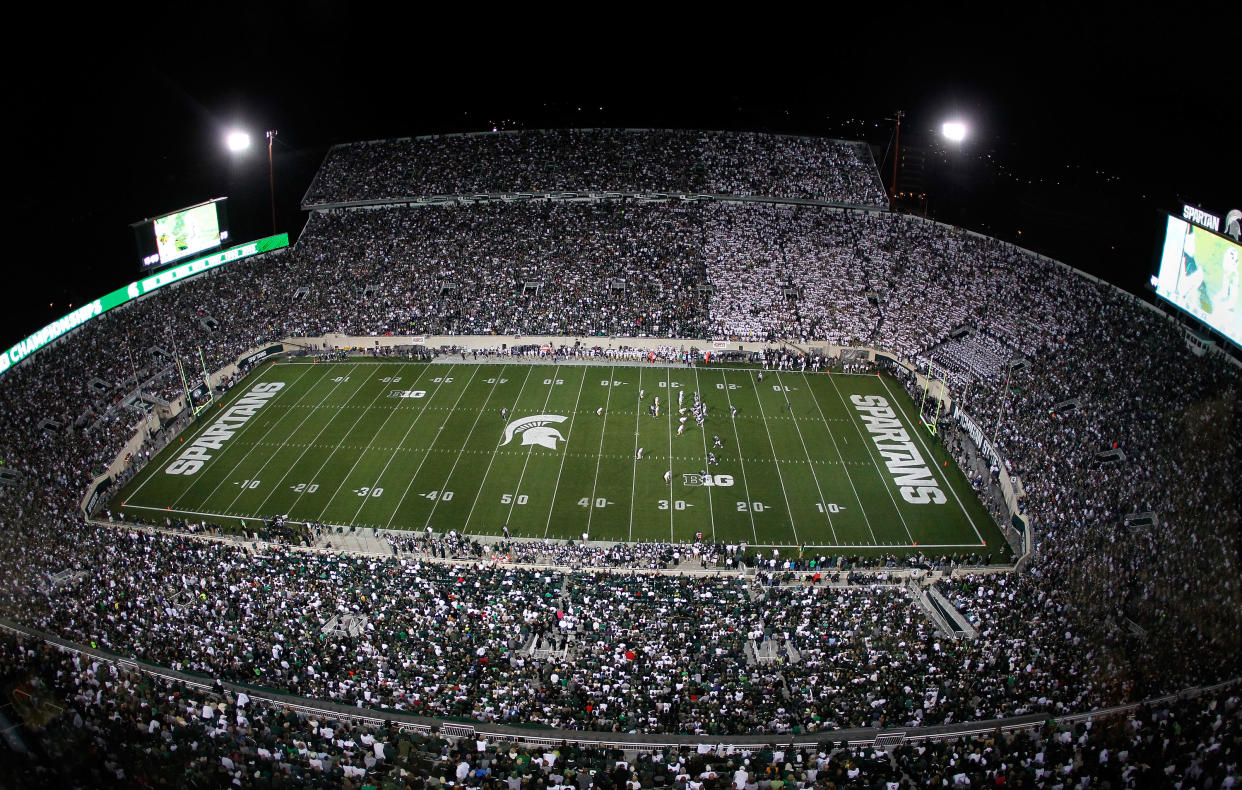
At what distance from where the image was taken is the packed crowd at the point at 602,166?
51812mm

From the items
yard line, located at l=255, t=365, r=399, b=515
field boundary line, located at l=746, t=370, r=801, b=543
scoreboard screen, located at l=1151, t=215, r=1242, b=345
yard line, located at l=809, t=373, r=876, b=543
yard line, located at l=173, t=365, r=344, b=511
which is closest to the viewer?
scoreboard screen, located at l=1151, t=215, r=1242, b=345

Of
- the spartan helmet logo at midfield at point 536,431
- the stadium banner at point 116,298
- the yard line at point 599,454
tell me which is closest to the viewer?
the yard line at point 599,454

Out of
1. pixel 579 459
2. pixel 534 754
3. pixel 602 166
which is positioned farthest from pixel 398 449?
pixel 602 166

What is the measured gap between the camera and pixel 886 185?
2035 inches

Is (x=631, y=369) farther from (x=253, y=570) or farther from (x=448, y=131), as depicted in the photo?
(x=448, y=131)

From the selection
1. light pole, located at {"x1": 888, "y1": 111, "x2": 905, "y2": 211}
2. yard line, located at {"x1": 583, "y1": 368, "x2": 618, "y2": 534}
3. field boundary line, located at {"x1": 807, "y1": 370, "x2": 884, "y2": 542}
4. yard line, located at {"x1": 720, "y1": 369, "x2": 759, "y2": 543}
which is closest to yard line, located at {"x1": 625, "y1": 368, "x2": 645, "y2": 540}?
yard line, located at {"x1": 583, "y1": 368, "x2": 618, "y2": 534}

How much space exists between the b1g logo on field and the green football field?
70 millimetres

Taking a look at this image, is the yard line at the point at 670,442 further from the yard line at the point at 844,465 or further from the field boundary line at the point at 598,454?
the yard line at the point at 844,465

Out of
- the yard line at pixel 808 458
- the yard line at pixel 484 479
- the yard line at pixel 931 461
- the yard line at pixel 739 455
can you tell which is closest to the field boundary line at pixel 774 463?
the yard line at pixel 739 455

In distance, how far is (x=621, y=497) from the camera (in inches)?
1113

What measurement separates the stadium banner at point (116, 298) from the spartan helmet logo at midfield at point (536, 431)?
18084mm

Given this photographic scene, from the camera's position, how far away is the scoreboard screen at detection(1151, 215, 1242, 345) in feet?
84.6

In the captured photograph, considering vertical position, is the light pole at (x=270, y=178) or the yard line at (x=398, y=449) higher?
the light pole at (x=270, y=178)

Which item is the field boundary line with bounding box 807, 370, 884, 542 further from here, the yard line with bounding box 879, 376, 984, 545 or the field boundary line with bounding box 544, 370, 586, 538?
the field boundary line with bounding box 544, 370, 586, 538
